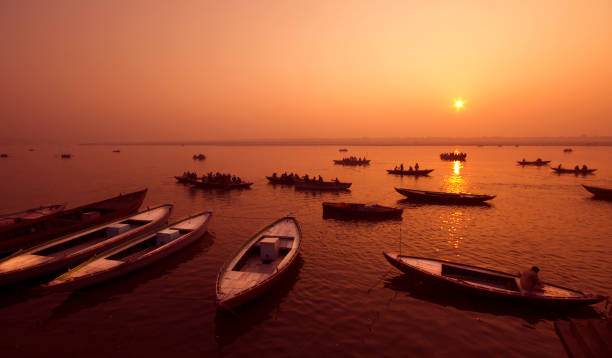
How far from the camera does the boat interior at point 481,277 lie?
47.8 ft

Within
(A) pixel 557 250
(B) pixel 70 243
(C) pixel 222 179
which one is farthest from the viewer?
(C) pixel 222 179

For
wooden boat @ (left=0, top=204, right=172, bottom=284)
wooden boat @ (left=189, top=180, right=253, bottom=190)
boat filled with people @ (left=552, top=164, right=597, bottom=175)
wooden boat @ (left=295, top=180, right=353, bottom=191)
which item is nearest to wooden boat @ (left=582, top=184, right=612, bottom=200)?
wooden boat @ (left=295, top=180, right=353, bottom=191)

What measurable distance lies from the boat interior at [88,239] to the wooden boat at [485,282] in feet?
59.1

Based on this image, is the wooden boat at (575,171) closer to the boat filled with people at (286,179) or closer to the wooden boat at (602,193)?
the wooden boat at (602,193)

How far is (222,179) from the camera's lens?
48438 mm

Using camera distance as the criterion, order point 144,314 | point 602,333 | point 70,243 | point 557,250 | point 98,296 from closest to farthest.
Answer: point 602,333
point 144,314
point 98,296
point 70,243
point 557,250

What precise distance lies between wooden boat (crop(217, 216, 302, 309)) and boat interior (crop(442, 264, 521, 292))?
8155 mm

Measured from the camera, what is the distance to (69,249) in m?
18.5

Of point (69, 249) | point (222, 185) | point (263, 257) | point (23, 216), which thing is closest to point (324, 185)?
point (222, 185)

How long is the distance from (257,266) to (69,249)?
1219 cm

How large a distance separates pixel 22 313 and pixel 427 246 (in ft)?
76.4

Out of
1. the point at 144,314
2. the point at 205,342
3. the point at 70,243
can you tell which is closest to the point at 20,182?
the point at 70,243

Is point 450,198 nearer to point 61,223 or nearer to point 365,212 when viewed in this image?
point 365,212

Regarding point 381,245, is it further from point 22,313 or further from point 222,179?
point 222,179
